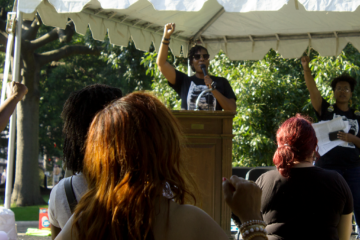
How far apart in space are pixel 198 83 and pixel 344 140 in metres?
1.48

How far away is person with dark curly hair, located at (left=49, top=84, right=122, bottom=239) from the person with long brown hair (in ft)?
1.56

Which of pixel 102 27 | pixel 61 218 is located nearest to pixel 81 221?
pixel 61 218

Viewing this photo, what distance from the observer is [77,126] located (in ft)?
5.57

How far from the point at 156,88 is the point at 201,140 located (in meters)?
6.07

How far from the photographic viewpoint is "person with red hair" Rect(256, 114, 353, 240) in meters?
2.14

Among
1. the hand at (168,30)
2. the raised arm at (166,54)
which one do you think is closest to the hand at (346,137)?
the raised arm at (166,54)

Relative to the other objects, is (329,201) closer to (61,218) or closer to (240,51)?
(61,218)

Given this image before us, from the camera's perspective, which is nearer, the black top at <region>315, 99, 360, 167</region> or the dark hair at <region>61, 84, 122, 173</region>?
the dark hair at <region>61, 84, 122, 173</region>

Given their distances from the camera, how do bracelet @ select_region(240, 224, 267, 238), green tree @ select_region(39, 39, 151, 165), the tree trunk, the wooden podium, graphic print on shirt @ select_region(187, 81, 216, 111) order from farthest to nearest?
green tree @ select_region(39, 39, 151, 165), the tree trunk, graphic print on shirt @ select_region(187, 81, 216, 111), the wooden podium, bracelet @ select_region(240, 224, 267, 238)

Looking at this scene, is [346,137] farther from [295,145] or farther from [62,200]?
[62,200]

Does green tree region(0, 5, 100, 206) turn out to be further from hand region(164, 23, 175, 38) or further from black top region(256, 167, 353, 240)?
black top region(256, 167, 353, 240)

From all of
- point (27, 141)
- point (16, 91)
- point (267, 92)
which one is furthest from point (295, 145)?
point (27, 141)

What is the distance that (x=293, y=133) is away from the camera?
7.27 ft

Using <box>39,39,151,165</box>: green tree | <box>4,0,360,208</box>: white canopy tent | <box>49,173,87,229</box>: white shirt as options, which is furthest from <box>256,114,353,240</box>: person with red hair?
<box>39,39,151,165</box>: green tree
